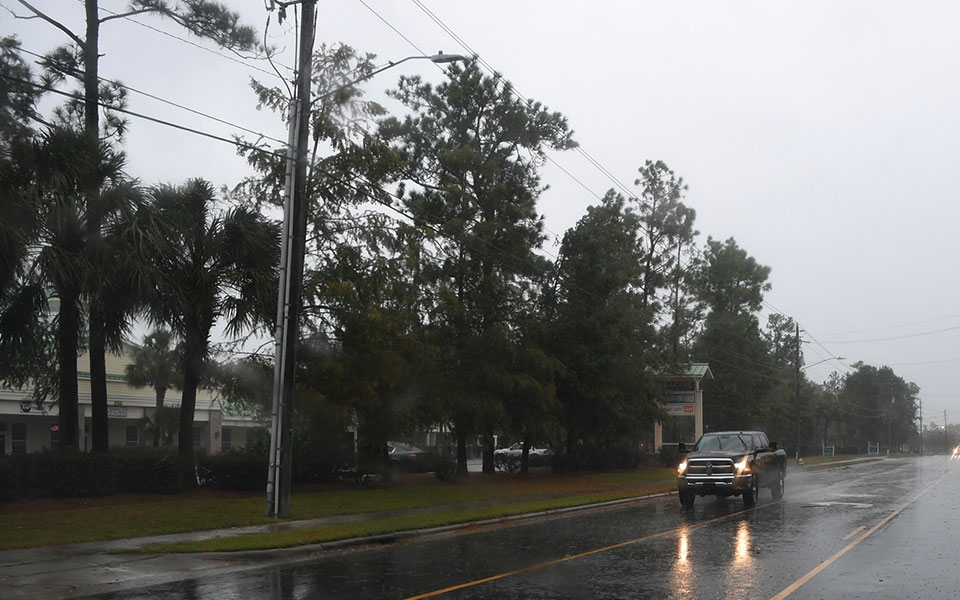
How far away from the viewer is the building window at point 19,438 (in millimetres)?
46281

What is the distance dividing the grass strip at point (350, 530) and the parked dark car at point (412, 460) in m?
9.13

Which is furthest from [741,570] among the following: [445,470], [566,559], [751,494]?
[445,470]

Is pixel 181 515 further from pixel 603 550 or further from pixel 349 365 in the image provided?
pixel 603 550

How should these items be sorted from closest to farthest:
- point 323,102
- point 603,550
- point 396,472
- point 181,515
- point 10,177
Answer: point 603,550 → point 181,515 → point 10,177 → point 323,102 → point 396,472

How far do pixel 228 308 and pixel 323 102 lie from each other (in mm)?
5882

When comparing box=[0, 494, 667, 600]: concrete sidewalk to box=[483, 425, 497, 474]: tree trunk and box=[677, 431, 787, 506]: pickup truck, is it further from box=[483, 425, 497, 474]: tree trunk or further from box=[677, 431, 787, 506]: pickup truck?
box=[483, 425, 497, 474]: tree trunk

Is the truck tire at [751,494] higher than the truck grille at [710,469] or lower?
lower

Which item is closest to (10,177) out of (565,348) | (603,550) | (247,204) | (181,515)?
(247,204)

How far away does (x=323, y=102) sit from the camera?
21.8 meters

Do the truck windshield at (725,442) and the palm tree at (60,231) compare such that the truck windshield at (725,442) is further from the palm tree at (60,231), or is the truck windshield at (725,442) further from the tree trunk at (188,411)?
the palm tree at (60,231)

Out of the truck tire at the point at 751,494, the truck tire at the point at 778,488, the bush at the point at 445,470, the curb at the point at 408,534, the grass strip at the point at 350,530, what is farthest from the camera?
the bush at the point at 445,470

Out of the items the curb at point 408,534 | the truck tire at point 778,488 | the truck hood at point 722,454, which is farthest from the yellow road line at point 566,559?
the truck tire at point 778,488

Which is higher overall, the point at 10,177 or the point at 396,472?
the point at 10,177

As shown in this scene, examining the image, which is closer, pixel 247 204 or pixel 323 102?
pixel 323 102
